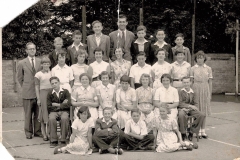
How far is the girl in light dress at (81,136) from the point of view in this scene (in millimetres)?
5281

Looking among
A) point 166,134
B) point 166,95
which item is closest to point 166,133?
point 166,134

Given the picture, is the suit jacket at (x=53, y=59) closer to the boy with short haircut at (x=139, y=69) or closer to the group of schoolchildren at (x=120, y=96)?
the group of schoolchildren at (x=120, y=96)

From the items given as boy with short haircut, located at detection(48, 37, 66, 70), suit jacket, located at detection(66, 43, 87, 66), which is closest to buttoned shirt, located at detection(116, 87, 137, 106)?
suit jacket, located at detection(66, 43, 87, 66)

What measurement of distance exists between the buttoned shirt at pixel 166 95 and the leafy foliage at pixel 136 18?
5.74 m

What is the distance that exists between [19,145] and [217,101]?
264 inches

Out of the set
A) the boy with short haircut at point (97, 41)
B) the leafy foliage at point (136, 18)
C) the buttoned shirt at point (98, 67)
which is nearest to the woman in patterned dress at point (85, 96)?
the buttoned shirt at point (98, 67)

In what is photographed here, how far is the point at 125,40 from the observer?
6645mm

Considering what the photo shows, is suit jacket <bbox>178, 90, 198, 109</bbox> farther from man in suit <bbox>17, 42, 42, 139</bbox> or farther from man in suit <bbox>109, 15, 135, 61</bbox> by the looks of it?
man in suit <bbox>17, 42, 42, 139</bbox>

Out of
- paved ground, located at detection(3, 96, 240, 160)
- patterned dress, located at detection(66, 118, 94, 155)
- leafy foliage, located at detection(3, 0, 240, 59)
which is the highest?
leafy foliage, located at detection(3, 0, 240, 59)

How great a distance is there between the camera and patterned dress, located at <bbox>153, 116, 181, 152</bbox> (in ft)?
17.8

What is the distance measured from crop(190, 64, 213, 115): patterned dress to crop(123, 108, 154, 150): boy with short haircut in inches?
49.0

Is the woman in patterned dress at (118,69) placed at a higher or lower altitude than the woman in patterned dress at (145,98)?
higher

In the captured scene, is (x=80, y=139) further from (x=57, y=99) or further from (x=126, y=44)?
(x=126, y=44)

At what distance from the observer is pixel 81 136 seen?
541cm
